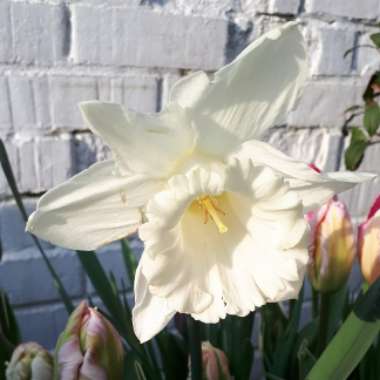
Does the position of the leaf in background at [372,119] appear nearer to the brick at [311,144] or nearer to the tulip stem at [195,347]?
the brick at [311,144]

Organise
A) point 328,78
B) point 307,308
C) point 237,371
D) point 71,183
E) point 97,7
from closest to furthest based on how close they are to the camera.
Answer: point 71,183
point 237,371
point 97,7
point 328,78
point 307,308

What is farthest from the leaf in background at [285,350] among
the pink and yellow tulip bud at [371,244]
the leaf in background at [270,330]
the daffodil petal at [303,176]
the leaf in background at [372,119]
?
the leaf in background at [372,119]

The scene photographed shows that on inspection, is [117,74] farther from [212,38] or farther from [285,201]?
[285,201]

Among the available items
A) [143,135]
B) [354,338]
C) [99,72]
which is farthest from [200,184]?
[99,72]

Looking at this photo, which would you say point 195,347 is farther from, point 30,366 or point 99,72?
point 99,72

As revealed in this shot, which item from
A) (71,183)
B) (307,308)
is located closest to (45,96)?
(71,183)
